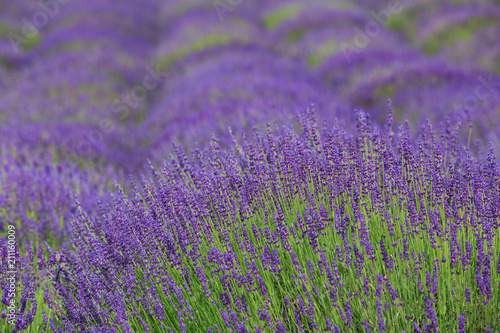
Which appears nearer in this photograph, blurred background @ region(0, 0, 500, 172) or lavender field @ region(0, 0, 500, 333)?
lavender field @ region(0, 0, 500, 333)

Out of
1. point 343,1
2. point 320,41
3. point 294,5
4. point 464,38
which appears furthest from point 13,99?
point 343,1

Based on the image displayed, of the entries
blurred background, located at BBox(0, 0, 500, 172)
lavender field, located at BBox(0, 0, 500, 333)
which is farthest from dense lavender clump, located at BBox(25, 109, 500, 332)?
blurred background, located at BBox(0, 0, 500, 172)

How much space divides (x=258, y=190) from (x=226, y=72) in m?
4.97

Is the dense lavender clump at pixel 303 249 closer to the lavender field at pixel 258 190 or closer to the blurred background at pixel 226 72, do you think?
the lavender field at pixel 258 190

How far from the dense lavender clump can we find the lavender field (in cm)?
1

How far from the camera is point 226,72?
7398 mm

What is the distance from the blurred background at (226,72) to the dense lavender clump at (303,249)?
558mm

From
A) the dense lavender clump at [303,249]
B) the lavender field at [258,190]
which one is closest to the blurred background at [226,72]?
the lavender field at [258,190]

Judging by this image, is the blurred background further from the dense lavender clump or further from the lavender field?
the dense lavender clump

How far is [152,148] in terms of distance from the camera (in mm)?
5418

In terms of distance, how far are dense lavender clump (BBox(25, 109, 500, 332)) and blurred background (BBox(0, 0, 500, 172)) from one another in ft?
1.83

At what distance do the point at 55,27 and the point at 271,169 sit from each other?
11749mm

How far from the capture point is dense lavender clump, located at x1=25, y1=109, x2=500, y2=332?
2059mm

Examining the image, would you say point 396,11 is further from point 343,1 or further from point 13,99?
point 13,99
